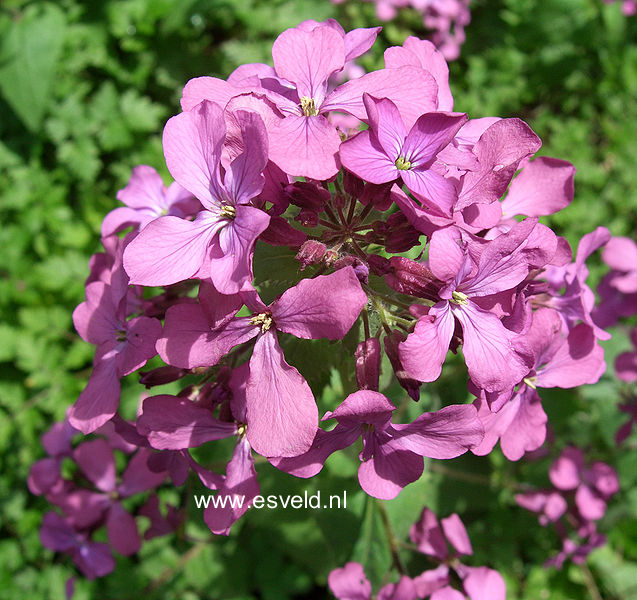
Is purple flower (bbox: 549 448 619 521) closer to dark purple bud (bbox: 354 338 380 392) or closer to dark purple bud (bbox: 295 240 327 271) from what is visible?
dark purple bud (bbox: 354 338 380 392)

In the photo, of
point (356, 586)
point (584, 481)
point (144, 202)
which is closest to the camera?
point (144, 202)

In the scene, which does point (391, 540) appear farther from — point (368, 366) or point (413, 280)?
point (413, 280)

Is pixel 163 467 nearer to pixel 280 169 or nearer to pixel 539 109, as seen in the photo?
pixel 280 169

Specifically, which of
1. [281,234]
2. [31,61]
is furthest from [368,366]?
[31,61]

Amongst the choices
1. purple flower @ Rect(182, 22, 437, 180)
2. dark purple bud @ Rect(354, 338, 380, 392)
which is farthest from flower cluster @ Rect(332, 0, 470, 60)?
dark purple bud @ Rect(354, 338, 380, 392)

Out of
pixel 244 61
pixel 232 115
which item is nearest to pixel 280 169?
pixel 232 115
